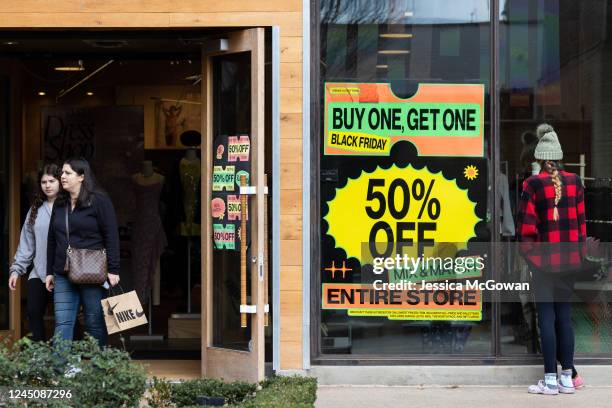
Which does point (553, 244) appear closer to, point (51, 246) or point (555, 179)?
point (555, 179)

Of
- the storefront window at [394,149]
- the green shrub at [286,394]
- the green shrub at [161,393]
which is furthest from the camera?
the storefront window at [394,149]

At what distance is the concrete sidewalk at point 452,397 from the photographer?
7844 mm

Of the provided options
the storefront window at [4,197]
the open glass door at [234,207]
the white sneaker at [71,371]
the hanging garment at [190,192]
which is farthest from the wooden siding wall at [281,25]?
the hanging garment at [190,192]

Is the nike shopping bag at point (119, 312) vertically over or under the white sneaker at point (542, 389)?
over

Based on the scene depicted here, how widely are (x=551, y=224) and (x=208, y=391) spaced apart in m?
3.06

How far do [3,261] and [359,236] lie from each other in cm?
359

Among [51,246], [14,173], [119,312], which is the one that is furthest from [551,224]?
[14,173]

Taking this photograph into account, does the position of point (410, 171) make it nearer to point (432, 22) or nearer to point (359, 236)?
point (359, 236)

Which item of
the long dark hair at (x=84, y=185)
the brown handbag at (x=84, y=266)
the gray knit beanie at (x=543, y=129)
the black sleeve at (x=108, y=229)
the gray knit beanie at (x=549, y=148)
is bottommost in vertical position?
the brown handbag at (x=84, y=266)

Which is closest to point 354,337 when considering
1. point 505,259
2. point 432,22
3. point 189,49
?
point 505,259

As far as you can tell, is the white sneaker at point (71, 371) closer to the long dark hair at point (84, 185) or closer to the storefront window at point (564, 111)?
the long dark hair at point (84, 185)

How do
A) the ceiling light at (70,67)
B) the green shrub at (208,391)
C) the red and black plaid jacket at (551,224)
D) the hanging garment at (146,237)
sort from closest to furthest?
the green shrub at (208,391) → the red and black plaid jacket at (551,224) → the hanging garment at (146,237) → the ceiling light at (70,67)

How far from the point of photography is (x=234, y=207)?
8.41 metres

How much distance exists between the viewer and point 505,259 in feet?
28.5
